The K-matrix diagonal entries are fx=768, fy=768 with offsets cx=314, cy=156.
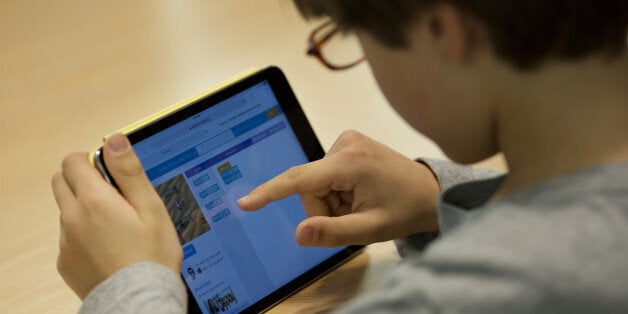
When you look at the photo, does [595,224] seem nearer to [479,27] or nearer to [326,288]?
[479,27]

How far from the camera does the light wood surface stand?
0.78m

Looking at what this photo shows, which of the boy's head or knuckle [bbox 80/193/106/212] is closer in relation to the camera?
the boy's head

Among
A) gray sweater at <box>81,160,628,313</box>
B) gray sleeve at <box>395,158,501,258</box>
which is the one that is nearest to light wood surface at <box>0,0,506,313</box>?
gray sleeve at <box>395,158,501,258</box>

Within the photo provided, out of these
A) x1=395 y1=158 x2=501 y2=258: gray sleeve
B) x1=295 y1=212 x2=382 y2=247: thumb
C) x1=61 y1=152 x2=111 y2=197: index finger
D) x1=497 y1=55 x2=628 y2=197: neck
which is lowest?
x1=395 y1=158 x2=501 y2=258: gray sleeve

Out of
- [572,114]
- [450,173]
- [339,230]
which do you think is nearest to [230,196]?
[339,230]

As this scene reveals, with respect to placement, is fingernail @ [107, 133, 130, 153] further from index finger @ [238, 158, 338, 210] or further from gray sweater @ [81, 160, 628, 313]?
gray sweater @ [81, 160, 628, 313]

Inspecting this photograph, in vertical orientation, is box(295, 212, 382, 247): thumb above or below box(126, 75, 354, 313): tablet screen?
below

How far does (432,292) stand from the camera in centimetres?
45

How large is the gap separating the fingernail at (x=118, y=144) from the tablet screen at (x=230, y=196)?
2.0 inches

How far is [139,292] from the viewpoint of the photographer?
0.57 m

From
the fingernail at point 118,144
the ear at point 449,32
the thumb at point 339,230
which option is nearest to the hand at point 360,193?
the thumb at point 339,230

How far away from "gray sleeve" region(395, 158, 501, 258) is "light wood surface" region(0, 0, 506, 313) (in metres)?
0.03

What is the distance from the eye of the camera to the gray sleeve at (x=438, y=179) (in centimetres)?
74

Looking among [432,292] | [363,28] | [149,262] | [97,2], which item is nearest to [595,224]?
[432,292]
